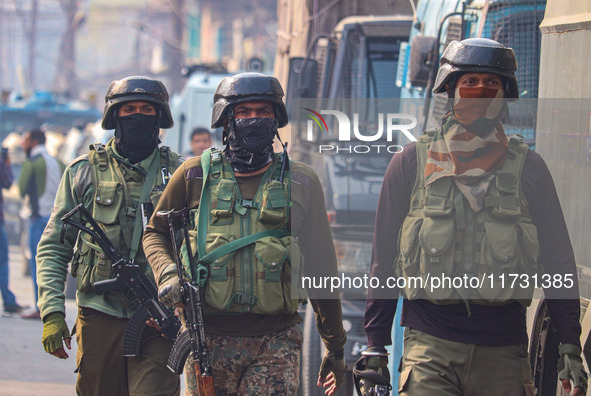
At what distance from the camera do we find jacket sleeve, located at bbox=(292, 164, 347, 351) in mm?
4199

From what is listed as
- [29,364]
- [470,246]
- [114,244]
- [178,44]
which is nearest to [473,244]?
[470,246]

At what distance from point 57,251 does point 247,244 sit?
1.28 meters

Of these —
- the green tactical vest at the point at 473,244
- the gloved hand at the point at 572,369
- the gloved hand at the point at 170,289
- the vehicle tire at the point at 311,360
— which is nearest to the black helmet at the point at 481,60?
the green tactical vest at the point at 473,244

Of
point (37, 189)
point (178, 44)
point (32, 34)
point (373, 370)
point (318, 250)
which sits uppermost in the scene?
point (32, 34)

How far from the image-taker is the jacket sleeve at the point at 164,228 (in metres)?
4.17

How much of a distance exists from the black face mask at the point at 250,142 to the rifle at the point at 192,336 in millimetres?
308

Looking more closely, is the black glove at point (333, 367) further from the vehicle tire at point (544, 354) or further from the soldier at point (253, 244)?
the vehicle tire at point (544, 354)

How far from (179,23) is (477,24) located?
39.7m

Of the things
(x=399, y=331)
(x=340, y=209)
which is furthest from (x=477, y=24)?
(x=399, y=331)

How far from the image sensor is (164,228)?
4270 millimetres

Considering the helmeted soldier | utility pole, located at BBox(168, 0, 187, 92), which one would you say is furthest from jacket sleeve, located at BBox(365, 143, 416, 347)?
utility pole, located at BBox(168, 0, 187, 92)

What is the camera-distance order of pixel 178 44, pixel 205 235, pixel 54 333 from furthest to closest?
pixel 178 44 → pixel 54 333 → pixel 205 235

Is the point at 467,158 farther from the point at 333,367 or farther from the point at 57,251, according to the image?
the point at 57,251

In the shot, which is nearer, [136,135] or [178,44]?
[136,135]
